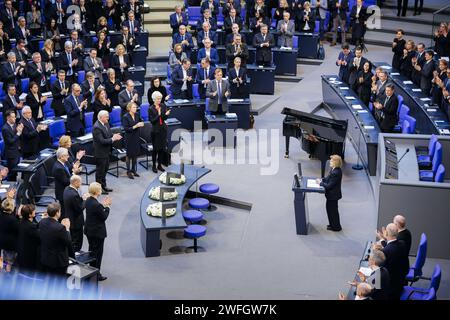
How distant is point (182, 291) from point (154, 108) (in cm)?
539

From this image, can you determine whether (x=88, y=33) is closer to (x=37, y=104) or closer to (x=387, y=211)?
(x=37, y=104)

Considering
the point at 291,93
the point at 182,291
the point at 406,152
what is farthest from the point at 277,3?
the point at 182,291

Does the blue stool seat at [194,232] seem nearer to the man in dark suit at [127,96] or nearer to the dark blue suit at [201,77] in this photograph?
the man in dark suit at [127,96]

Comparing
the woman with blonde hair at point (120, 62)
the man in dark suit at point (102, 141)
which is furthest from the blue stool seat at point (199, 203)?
the woman with blonde hair at point (120, 62)

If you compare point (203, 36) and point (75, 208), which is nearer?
point (75, 208)

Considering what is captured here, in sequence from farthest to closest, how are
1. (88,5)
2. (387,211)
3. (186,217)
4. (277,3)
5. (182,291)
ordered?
(277,3) → (88,5) → (186,217) → (387,211) → (182,291)

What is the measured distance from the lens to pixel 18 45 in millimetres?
20562

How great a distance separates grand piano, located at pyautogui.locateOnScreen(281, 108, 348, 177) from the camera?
16641 millimetres

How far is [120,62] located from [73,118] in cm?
380

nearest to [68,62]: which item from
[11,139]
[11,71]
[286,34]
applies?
[11,71]

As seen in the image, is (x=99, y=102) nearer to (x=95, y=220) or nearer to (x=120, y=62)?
(x=120, y=62)

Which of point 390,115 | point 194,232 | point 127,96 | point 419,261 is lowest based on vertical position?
point 194,232

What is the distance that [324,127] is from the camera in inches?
672

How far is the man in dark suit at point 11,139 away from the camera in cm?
1575
